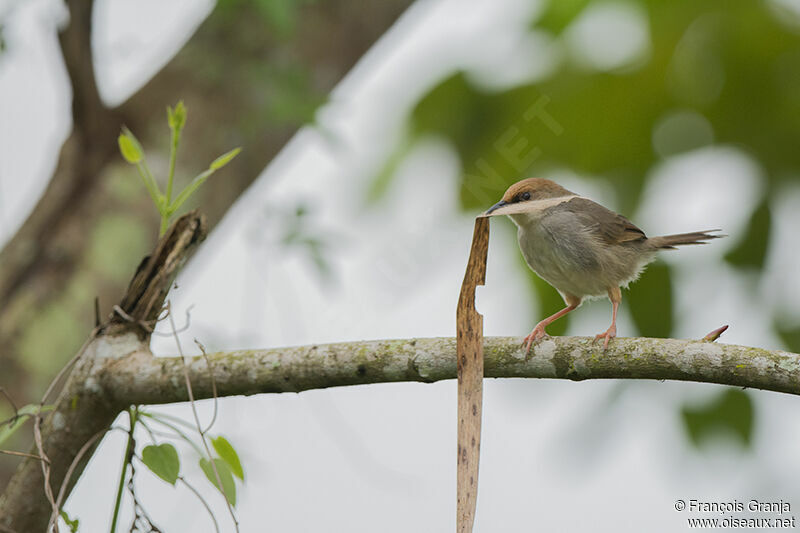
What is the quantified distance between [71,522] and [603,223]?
187 centimetres

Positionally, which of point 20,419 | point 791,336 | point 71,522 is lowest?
point 71,522

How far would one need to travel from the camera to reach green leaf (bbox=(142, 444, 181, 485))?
6.07ft

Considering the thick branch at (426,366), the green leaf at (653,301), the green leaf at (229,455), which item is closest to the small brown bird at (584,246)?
the green leaf at (653,301)

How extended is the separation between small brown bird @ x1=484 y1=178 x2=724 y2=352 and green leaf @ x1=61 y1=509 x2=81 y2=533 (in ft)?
4.76

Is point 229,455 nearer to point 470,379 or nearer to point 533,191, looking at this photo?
point 470,379

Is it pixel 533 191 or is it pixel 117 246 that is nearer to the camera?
pixel 533 191

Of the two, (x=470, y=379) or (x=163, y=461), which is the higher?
(x=470, y=379)

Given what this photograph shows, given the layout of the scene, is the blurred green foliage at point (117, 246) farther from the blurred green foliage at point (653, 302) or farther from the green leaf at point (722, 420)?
the green leaf at point (722, 420)

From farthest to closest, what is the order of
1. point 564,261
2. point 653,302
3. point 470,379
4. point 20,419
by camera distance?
point 653,302
point 564,261
point 20,419
point 470,379

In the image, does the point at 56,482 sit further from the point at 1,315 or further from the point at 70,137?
the point at 70,137

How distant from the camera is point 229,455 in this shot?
1.96 m

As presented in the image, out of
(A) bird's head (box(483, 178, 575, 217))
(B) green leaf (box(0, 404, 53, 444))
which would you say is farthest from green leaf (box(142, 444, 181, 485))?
(A) bird's head (box(483, 178, 575, 217))

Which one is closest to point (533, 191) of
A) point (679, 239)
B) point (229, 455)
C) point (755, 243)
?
point (679, 239)

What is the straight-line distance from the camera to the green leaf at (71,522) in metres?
1.85
